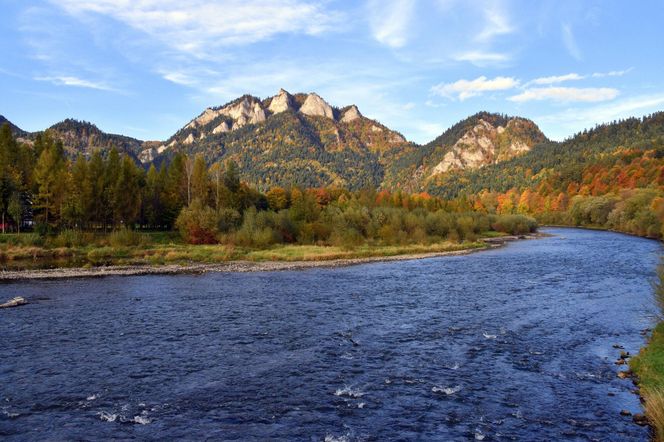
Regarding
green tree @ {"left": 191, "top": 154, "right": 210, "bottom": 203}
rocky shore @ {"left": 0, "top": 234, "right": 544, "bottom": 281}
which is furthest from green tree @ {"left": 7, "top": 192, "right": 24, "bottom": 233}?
green tree @ {"left": 191, "top": 154, "right": 210, "bottom": 203}

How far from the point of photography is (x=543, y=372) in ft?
65.6

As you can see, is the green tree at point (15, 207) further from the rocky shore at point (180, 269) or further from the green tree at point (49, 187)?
the rocky shore at point (180, 269)

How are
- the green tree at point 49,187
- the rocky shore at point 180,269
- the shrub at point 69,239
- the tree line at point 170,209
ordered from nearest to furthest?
the rocky shore at point 180,269, the shrub at point 69,239, the green tree at point 49,187, the tree line at point 170,209

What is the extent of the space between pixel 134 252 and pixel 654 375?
62175 millimetres

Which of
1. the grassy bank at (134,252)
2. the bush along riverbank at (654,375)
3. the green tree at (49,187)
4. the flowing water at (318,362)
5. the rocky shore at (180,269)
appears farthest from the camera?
the green tree at (49,187)

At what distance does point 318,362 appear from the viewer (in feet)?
70.2

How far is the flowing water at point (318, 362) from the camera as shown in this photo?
15.1 metres

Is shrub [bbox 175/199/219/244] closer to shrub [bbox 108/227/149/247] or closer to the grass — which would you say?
shrub [bbox 108/227/149/247]

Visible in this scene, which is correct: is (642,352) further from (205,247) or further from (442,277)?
(205,247)

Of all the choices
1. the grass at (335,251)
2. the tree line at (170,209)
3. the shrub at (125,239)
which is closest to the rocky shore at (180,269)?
the grass at (335,251)

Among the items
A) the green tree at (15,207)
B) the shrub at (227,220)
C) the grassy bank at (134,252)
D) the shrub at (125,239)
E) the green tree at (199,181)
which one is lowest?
the grassy bank at (134,252)

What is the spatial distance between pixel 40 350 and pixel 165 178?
78.7 meters

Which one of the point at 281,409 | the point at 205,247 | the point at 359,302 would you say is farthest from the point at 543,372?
the point at 205,247

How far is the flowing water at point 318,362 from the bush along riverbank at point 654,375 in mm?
631
